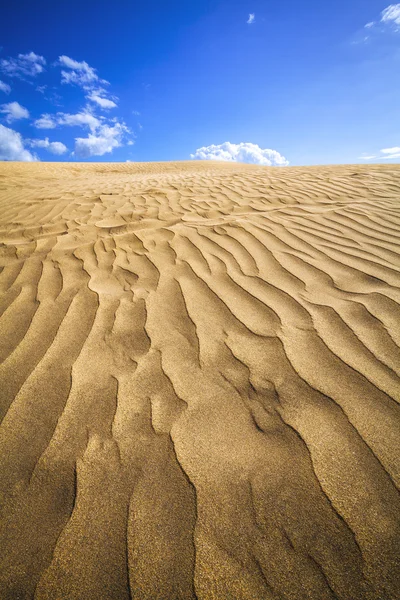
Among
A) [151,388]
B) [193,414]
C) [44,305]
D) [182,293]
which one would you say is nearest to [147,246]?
[182,293]

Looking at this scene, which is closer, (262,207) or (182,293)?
(182,293)

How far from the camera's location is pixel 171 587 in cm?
71

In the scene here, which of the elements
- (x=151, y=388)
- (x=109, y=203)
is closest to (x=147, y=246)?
(x=151, y=388)

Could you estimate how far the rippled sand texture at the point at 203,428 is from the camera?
0.73 metres

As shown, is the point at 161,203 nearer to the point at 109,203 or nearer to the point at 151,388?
the point at 109,203

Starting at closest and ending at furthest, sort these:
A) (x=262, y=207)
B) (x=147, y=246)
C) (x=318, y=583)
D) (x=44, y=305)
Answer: (x=318, y=583)
(x=44, y=305)
(x=147, y=246)
(x=262, y=207)

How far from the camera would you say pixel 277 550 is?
2.44 ft

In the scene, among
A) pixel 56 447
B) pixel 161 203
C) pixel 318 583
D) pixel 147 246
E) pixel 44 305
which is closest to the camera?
pixel 318 583

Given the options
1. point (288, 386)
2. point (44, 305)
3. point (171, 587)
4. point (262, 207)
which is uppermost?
point (262, 207)

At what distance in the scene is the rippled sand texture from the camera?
73 cm

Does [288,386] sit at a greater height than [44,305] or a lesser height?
lesser

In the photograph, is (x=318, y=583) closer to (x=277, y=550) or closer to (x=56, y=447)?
(x=277, y=550)

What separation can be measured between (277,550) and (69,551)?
21.9 inches

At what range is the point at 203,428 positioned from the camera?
1.05m
